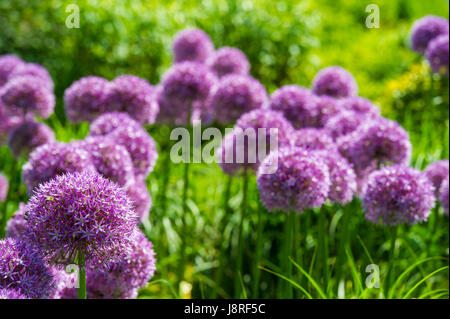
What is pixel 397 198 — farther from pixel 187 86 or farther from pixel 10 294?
pixel 10 294

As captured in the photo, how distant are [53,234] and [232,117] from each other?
233cm

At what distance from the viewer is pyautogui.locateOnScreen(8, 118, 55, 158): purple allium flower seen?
377 centimetres

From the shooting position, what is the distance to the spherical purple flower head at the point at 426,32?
16.6 feet

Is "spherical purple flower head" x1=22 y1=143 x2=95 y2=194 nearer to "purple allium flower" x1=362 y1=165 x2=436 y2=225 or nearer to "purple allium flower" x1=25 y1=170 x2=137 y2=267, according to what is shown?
"purple allium flower" x1=25 y1=170 x2=137 y2=267

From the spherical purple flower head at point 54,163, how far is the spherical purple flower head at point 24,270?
2.37 feet

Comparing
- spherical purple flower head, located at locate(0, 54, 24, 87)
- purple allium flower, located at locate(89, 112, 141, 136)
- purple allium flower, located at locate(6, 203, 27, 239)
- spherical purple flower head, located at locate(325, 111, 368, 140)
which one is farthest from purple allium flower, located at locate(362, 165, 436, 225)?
spherical purple flower head, located at locate(0, 54, 24, 87)

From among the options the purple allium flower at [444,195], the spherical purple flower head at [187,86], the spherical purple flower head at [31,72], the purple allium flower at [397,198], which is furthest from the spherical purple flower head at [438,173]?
the spherical purple flower head at [31,72]

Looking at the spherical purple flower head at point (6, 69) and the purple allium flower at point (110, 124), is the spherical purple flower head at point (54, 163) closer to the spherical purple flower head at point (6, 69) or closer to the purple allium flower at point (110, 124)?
the purple allium flower at point (110, 124)

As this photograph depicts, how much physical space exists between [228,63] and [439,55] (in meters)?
1.70

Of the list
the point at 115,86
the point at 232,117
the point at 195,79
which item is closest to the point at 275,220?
the point at 232,117

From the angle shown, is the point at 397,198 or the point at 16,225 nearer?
the point at 16,225

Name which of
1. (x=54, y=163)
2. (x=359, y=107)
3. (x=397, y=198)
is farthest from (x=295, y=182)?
(x=359, y=107)

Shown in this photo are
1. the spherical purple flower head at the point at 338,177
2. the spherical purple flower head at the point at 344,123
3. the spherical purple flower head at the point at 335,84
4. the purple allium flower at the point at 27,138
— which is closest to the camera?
the spherical purple flower head at the point at 338,177

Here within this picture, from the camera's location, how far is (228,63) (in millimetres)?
5023
